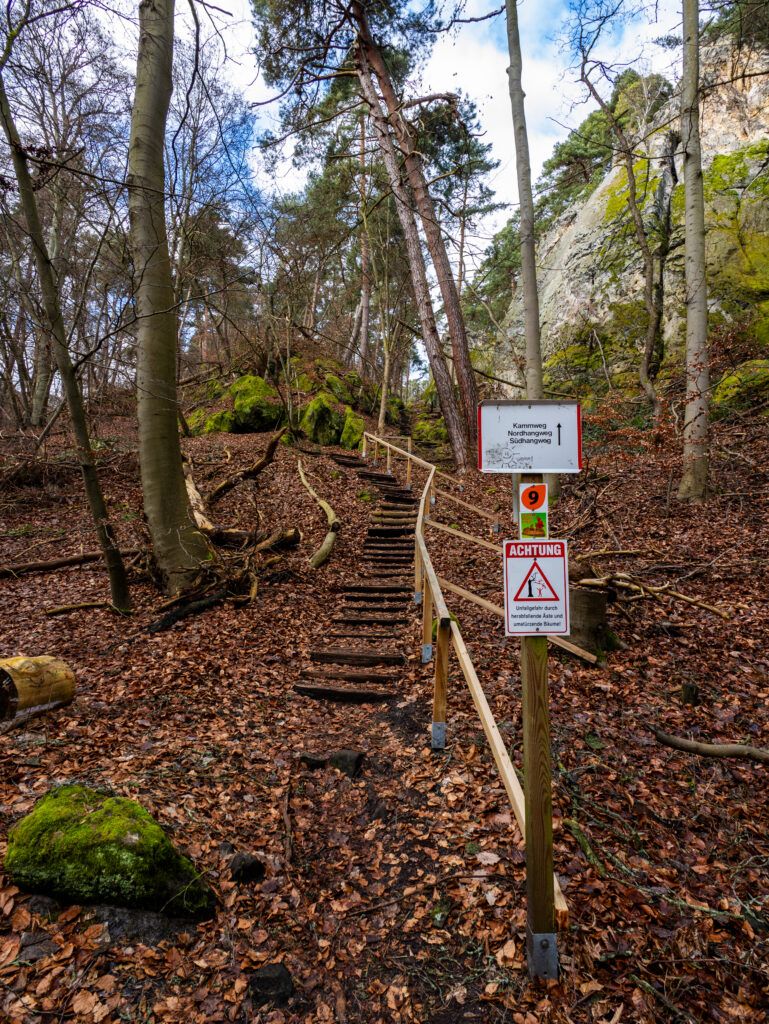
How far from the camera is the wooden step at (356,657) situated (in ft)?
19.5

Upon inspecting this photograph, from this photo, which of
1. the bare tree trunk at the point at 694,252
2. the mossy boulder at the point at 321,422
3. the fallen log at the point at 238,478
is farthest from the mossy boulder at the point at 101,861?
the mossy boulder at the point at 321,422

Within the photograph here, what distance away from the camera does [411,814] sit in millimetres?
3572

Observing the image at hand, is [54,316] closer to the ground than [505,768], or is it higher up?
higher up

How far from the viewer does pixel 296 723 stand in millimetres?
4824

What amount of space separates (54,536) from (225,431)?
7.74 metres

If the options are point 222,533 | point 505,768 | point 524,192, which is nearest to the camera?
point 505,768

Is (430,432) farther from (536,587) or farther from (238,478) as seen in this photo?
(536,587)

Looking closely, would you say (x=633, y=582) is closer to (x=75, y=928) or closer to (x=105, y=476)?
(x=75, y=928)

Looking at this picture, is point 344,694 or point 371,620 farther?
point 371,620

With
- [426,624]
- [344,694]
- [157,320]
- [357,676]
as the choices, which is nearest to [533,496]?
[426,624]

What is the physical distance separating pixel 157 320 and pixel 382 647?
514 centimetres

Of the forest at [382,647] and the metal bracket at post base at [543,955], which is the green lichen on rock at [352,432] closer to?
the forest at [382,647]

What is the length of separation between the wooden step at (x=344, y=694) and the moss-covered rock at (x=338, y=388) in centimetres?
1419

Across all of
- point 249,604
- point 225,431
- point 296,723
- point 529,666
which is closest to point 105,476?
point 225,431
